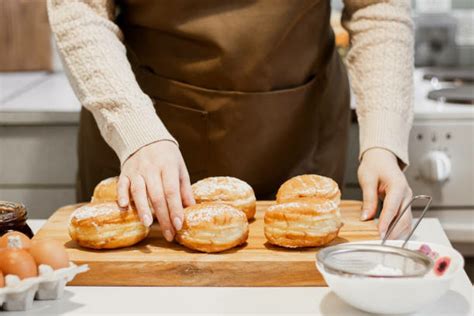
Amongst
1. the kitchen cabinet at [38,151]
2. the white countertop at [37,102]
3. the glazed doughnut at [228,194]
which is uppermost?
the glazed doughnut at [228,194]

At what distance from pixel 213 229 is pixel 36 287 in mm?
279

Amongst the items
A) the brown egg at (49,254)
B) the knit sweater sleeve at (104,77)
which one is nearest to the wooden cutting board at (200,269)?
the brown egg at (49,254)

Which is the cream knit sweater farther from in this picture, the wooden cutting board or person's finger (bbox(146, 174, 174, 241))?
the wooden cutting board

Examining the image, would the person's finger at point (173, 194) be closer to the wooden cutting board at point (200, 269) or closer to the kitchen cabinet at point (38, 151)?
the wooden cutting board at point (200, 269)

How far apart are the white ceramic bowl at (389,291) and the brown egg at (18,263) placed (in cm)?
38

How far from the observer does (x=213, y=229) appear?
125 cm

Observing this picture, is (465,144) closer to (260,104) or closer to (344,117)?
(344,117)

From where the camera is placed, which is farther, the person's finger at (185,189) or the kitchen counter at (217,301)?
the person's finger at (185,189)

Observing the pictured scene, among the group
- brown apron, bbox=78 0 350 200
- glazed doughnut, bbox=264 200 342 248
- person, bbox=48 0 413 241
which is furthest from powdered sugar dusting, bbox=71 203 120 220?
brown apron, bbox=78 0 350 200

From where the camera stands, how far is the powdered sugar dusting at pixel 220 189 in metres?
1.40

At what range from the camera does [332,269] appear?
107cm

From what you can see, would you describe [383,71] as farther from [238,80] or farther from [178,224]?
[178,224]

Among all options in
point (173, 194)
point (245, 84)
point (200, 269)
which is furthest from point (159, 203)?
point (245, 84)

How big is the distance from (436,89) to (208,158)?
2.86ft
